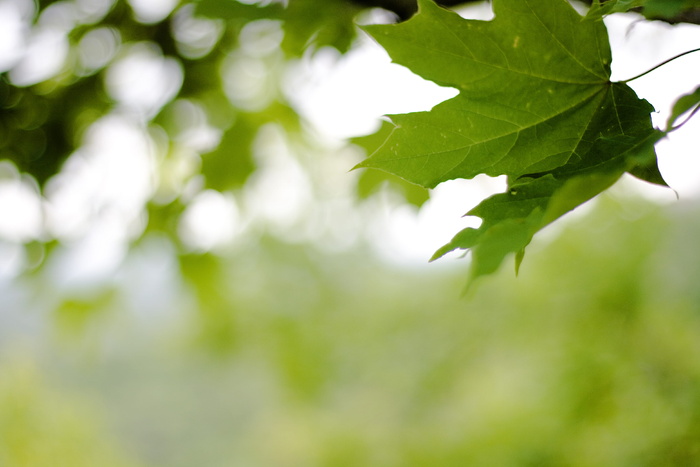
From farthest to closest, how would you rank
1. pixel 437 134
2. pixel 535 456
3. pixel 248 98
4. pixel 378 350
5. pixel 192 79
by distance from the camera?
pixel 378 350 → pixel 535 456 → pixel 248 98 → pixel 192 79 → pixel 437 134

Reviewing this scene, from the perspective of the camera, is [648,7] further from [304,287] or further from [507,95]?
[304,287]

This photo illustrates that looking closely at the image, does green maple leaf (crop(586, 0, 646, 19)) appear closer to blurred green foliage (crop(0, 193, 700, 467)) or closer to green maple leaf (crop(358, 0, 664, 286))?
green maple leaf (crop(358, 0, 664, 286))

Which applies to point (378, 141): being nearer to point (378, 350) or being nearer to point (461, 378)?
point (461, 378)

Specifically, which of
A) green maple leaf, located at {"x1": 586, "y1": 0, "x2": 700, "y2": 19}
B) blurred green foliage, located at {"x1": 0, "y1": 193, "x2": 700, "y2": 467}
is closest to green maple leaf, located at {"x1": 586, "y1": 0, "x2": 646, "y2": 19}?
green maple leaf, located at {"x1": 586, "y1": 0, "x2": 700, "y2": 19}

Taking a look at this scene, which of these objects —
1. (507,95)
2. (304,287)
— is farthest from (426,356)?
(507,95)

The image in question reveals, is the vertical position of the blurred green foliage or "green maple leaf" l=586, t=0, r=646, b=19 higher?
"green maple leaf" l=586, t=0, r=646, b=19

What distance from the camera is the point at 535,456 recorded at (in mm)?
2066

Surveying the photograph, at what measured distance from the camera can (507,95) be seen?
36cm

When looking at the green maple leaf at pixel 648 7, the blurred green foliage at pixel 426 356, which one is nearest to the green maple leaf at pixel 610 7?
the green maple leaf at pixel 648 7

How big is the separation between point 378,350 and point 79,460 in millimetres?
2449

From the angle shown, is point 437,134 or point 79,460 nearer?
point 437,134

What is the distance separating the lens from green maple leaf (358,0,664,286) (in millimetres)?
343

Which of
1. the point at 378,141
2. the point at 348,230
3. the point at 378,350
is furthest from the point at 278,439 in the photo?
the point at 378,141

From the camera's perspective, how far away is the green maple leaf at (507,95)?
1.12 ft
